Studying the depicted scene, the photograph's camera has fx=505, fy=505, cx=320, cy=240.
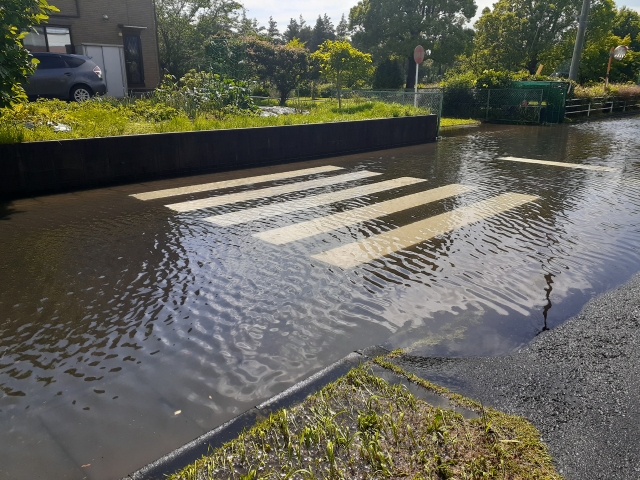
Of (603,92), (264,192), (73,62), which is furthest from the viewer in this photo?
(603,92)

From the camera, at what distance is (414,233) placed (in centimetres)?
696

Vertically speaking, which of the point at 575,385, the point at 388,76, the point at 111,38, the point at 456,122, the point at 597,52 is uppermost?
the point at 597,52

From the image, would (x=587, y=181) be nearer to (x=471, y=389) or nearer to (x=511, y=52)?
(x=471, y=389)

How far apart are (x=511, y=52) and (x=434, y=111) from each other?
24.9 metres

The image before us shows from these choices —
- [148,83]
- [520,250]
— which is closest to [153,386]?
[520,250]

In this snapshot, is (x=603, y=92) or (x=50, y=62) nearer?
(x=50, y=62)

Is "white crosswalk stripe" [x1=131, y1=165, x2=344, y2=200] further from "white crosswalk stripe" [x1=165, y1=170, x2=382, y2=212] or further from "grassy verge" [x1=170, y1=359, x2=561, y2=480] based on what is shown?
"grassy verge" [x1=170, y1=359, x2=561, y2=480]

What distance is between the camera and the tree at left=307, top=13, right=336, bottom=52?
266 feet

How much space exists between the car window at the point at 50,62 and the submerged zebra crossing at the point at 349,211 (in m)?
10.8

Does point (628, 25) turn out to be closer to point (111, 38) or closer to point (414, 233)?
point (111, 38)

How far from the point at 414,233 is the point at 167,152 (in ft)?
19.3

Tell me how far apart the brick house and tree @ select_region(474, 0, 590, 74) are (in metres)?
24.4

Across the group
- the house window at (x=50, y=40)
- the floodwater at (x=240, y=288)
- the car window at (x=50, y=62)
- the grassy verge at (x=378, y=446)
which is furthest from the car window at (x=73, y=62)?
the grassy verge at (x=378, y=446)

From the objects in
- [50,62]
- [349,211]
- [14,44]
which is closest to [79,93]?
[50,62]
